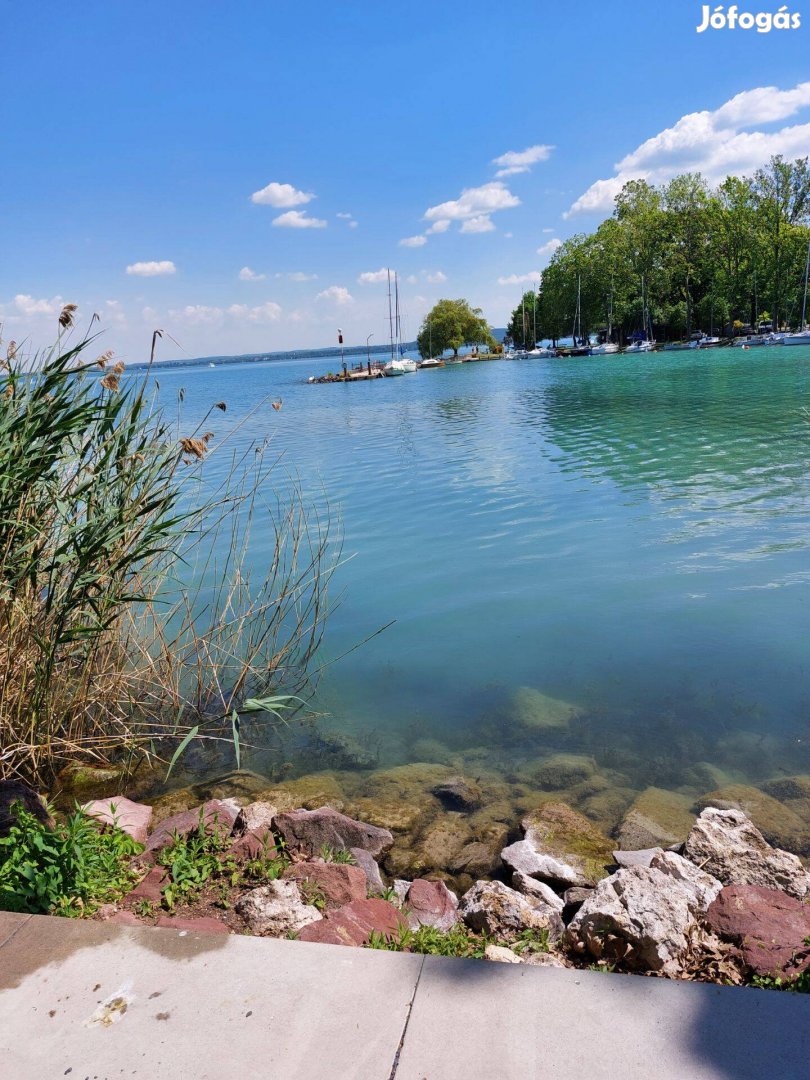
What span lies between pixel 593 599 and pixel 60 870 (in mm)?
7478

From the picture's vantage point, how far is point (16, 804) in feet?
12.2

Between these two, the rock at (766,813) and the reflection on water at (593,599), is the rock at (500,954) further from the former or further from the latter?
the reflection on water at (593,599)

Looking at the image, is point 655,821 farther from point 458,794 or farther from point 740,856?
point 458,794

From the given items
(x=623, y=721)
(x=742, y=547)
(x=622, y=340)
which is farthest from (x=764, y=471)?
(x=622, y=340)

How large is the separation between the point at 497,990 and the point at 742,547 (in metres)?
9.98

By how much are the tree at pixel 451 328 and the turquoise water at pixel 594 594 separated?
8844 centimetres

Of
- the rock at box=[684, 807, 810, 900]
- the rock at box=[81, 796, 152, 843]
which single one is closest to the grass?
the rock at box=[81, 796, 152, 843]

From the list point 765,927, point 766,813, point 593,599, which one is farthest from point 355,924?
point 593,599

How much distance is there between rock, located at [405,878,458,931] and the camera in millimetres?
3849

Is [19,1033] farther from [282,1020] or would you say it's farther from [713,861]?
[713,861]

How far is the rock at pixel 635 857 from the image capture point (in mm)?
4363

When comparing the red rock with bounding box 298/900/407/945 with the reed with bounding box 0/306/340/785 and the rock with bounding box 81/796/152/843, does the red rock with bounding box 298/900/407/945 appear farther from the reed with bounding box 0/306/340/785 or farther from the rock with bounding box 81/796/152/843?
the rock with bounding box 81/796/152/843

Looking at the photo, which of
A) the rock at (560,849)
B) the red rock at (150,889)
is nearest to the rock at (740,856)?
the rock at (560,849)

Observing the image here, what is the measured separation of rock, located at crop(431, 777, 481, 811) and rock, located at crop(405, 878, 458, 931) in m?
1.17
